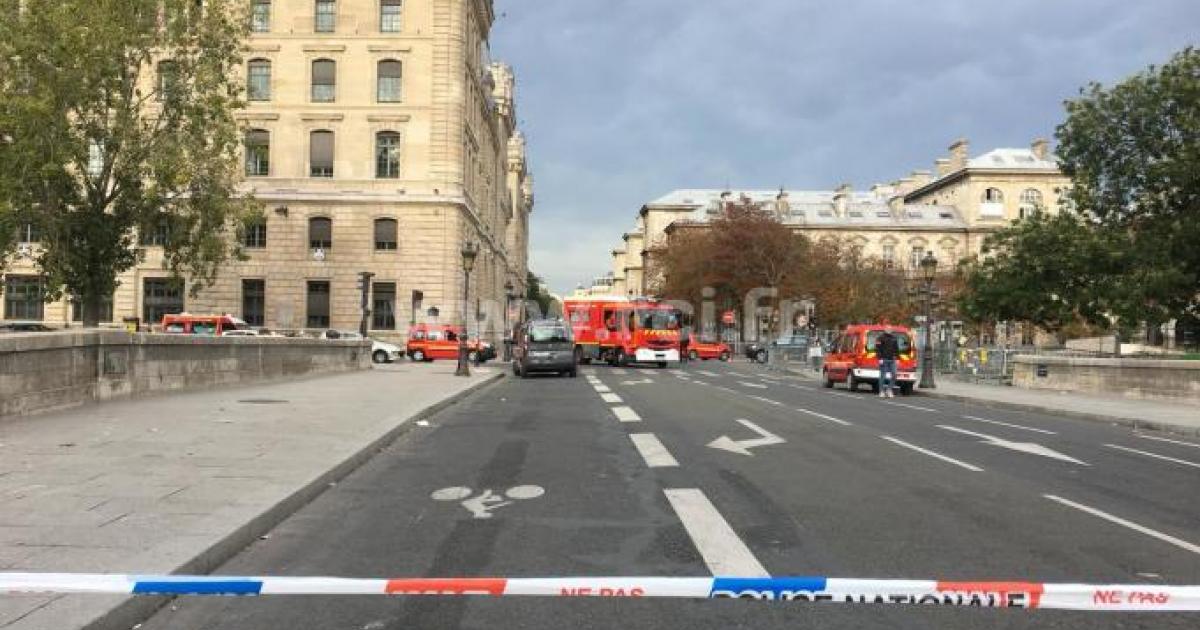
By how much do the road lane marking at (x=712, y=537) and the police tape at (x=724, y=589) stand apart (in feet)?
3.53

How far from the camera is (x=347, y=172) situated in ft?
170

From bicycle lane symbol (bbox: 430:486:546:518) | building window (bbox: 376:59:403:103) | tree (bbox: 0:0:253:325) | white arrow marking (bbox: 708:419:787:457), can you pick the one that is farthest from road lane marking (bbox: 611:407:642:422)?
building window (bbox: 376:59:403:103)

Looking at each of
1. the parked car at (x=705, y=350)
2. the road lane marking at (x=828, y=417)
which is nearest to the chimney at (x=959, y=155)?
the parked car at (x=705, y=350)

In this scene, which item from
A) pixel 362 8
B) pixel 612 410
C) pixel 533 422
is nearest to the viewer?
pixel 533 422

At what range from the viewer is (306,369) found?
26.9m

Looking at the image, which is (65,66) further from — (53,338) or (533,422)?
(533,422)

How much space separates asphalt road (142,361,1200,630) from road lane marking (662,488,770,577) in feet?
0.09

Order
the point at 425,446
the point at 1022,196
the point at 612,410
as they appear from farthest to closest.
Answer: the point at 1022,196
the point at 612,410
the point at 425,446

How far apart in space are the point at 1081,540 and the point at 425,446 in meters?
7.70

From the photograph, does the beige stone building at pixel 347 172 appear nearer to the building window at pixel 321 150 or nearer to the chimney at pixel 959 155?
the building window at pixel 321 150

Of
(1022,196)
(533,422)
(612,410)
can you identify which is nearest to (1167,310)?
(612,410)

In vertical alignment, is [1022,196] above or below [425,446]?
above

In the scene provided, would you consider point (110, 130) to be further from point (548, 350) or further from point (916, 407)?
point (916, 407)

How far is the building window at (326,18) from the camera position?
52.3 m
